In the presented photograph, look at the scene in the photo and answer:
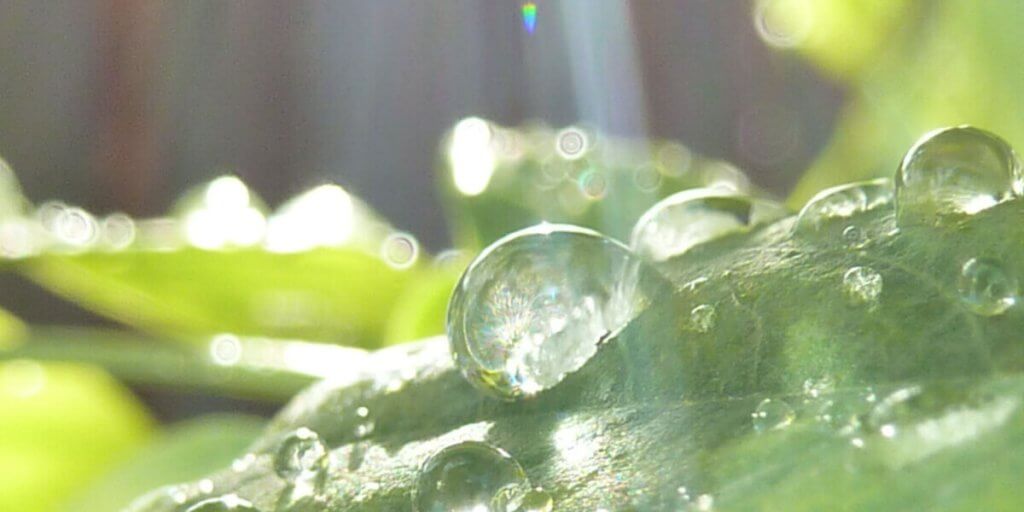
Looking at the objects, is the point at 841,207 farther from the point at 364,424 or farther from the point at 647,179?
the point at 647,179

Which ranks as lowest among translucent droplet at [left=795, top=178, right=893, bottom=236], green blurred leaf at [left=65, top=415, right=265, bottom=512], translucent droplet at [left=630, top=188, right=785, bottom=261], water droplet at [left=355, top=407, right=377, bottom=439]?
translucent droplet at [left=795, top=178, right=893, bottom=236]

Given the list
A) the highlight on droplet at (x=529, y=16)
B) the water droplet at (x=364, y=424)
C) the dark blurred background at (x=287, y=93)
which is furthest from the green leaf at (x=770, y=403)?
the dark blurred background at (x=287, y=93)

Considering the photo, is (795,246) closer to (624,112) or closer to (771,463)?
(771,463)

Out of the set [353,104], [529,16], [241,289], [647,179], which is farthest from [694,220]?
[353,104]

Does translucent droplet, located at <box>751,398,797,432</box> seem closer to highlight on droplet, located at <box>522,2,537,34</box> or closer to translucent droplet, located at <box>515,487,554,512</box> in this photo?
translucent droplet, located at <box>515,487,554,512</box>

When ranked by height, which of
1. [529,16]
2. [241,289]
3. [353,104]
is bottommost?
[241,289]

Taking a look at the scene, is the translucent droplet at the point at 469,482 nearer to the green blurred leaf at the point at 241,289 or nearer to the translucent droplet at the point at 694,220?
the translucent droplet at the point at 694,220

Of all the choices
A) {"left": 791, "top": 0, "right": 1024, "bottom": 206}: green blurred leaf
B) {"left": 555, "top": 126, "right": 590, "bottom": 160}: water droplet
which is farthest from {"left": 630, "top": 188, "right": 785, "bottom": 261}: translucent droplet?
{"left": 555, "top": 126, "right": 590, "bottom": 160}: water droplet
